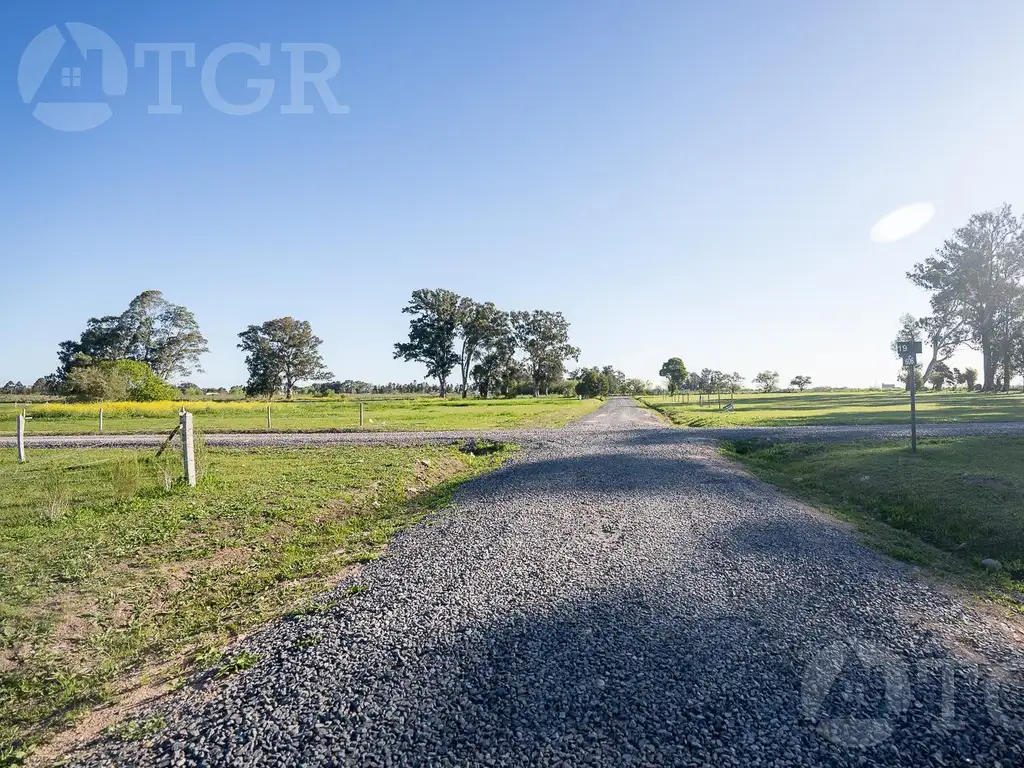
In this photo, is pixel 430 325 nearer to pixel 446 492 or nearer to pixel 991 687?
pixel 446 492

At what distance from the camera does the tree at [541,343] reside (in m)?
101

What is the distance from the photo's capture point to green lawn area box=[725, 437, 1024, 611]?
636 centimetres

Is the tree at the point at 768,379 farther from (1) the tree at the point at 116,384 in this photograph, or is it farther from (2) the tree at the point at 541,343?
(1) the tree at the point at 116,384

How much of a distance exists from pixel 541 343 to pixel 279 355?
4768 centimetres

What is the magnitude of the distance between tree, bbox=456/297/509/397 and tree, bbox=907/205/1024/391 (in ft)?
183

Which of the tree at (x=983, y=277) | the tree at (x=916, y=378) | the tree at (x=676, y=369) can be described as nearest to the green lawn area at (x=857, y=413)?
the tree at (x=916, y=378)

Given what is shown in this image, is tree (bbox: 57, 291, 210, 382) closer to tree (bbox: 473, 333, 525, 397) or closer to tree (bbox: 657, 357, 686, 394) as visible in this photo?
tree (bbox: 473, 333, 525, 397)

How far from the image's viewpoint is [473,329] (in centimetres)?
8275

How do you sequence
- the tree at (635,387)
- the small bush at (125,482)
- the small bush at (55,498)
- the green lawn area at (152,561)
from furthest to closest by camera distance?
the tree at (635,387), the small bush at (125,482), the small bush at (55,498), the green lawn area at (152,561)

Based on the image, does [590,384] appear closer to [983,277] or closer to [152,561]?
[983,277]

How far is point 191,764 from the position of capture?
2.78 m

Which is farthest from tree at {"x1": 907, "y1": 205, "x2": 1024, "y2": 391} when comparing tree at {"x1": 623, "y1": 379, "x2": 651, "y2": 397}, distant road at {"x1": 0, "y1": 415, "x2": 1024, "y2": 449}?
tree at {"x1": 623, "y1": 379, "x2": 651, "y2": 397}

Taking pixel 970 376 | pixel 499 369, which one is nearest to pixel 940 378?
pixel 970 376

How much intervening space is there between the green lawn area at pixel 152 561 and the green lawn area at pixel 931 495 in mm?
6874
